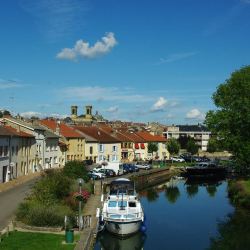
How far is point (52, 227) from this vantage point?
104ft

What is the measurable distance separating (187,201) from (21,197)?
25.4 metres

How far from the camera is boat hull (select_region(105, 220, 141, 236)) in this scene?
1475 inches

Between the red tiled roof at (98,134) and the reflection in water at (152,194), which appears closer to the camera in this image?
the reflection in water at (152,194)

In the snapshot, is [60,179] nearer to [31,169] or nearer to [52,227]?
[52,227]

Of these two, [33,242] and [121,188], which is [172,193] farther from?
[33,242]

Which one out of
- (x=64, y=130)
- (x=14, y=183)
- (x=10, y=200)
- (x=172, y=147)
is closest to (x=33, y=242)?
(x=10, y=200)

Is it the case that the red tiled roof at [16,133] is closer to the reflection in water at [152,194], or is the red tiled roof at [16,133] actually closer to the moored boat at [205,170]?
the reflection in water at [152,194]

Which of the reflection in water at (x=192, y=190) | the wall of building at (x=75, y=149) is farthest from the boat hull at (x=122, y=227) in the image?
the wall of building at (x=75, y=149)

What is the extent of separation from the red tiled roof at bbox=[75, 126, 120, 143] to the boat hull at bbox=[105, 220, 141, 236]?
65028mm

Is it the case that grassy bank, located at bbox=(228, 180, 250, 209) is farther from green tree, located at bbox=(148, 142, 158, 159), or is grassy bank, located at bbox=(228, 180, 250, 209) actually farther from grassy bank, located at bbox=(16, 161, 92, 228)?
green tree, located at bbox=(148, 142, 158, 159)

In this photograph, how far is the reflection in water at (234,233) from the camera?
36822mm

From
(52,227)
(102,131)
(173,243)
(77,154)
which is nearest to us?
(52,227)

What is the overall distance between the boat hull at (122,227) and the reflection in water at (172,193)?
83.1 feet

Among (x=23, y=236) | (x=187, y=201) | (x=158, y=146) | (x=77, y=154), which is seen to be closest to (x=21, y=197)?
(x=23, y=236)
